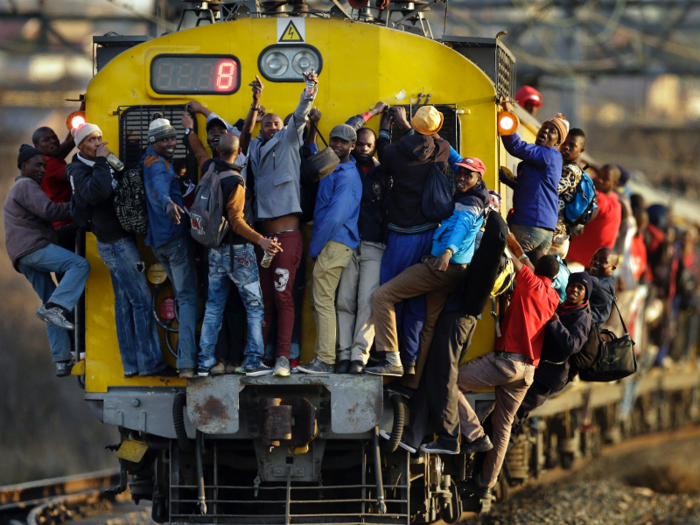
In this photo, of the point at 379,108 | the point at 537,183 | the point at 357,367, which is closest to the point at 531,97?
the point at 537,183

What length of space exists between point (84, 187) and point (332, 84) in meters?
1.99

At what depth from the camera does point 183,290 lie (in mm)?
7664

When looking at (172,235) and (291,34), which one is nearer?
(172,235)

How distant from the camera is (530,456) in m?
12.9

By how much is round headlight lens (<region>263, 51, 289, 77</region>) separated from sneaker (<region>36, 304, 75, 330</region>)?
7.84ft

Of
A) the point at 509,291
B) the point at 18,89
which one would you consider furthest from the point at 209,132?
the point at 18,89

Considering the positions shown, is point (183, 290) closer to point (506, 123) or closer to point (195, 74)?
point (195, 74)

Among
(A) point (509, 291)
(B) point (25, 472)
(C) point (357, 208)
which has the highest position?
(C) point (357, 208)

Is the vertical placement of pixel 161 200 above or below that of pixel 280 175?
below

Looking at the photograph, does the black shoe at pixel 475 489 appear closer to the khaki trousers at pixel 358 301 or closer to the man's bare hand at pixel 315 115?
the khaki trousers at pixel 358 301

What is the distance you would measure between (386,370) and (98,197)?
7.98ft

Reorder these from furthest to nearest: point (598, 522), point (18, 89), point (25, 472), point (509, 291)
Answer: point (18, 89), point (25, 472), point (598, 522), point (509, 291)

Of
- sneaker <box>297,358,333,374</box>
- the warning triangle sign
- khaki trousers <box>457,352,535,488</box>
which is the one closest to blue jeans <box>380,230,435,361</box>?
khaki trousers <box>457,352,535,488</box>

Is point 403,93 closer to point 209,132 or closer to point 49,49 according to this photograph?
point 209,132
